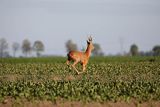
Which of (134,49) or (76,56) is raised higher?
(134,49)

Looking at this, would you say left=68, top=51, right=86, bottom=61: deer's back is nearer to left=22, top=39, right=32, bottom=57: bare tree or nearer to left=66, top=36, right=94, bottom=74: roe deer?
left=66, top=36, right=94, bottom=74: roe deer

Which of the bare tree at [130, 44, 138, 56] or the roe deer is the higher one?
the bare tree at [130, 44, 138, 56]

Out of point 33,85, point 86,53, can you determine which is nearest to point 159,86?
point 33,85

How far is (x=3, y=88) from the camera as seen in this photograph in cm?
1655

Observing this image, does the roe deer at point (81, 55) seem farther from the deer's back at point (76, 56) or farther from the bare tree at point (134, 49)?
the bare tree at point (134, 49)

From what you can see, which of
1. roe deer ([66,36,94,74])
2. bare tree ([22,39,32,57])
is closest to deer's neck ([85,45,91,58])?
roe deer ([66,36,94,74])

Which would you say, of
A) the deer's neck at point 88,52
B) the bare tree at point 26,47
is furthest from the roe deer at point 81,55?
the bare tree at point 26,47

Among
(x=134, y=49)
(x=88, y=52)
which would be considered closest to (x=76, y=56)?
(x=88, y=52)

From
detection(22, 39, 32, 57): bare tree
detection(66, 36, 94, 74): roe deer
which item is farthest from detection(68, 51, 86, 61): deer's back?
detection(22, 39, 32, 57): bare tree

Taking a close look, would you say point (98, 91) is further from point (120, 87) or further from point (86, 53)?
point (86, 53)

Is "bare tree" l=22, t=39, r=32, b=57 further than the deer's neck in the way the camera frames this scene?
Yes

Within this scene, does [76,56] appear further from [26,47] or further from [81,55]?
[26,47]

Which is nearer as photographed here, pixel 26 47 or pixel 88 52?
pixel 88 52

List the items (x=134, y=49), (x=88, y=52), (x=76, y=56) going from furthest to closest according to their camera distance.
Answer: (x=134, y=49)
(x=88, y=52)
(x=76, y=56)
